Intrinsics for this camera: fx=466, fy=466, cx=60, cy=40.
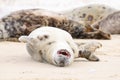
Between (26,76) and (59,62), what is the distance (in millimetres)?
755

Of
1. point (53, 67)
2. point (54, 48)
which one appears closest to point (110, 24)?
point (54, 48)

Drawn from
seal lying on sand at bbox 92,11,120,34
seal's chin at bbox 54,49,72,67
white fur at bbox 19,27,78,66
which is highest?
seal lying on sand at bbox 92,11,120,34

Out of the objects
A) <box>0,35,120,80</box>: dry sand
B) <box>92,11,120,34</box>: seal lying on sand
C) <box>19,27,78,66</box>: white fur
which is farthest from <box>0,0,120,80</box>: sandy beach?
<box>92,11,120,34</box>: seal lying on sand

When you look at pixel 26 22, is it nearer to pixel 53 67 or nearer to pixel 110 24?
pixel 110 24

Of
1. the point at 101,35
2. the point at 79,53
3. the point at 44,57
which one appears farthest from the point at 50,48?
the point at 101,35

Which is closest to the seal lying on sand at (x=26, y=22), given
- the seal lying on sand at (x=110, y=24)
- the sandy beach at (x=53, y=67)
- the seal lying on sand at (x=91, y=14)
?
the sandy beach at (x=53, y=67)

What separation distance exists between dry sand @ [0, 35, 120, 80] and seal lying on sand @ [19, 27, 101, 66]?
0.09m

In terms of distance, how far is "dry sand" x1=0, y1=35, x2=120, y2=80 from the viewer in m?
4.81

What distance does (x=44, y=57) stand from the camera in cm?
589

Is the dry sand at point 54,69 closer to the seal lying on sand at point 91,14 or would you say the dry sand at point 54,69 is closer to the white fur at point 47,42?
the white fur at point 47,42

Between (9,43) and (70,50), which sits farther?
(9,43)

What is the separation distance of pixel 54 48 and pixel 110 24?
6372 millimetres

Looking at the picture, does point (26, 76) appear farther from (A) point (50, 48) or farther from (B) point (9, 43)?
(B) point (9, 43)

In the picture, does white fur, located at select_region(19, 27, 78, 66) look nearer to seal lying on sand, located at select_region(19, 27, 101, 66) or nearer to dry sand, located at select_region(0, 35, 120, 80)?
seal lying on sand, located at select_region(19, 27, 101, 66)
